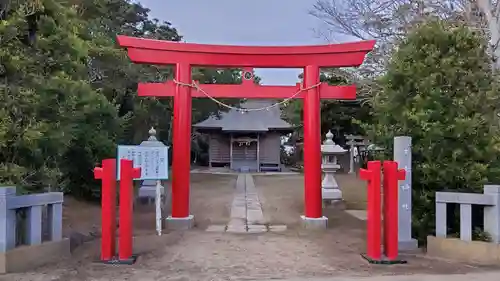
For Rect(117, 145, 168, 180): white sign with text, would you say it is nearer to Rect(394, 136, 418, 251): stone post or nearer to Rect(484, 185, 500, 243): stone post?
Rect(394, 136, 418, 251): stone post

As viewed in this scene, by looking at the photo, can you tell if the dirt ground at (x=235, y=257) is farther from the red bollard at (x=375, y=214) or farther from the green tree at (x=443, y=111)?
the green tree at (x=443, y=111)

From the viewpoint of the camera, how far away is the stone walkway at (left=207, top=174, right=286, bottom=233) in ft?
30.2

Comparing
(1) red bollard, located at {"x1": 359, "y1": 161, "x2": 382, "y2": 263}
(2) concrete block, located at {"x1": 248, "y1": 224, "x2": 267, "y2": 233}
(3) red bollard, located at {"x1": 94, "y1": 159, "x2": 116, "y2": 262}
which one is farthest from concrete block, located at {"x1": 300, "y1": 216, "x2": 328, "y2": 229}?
(3) red bollard, located at {"x1": 94, "y1": 159, "x2": 116, "y2": 262}

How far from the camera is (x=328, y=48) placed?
368 inches

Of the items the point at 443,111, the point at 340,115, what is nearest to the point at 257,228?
the point at 443,111

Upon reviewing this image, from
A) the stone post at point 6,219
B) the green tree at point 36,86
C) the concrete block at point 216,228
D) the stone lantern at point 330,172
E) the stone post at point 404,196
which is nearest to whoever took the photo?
the stone post at point 6,219

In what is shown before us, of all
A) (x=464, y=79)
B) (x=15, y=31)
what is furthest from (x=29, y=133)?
(x=464, y=79)

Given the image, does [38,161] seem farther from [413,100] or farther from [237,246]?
[413,100]

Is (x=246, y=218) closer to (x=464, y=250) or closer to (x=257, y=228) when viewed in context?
(x=257, y=228)

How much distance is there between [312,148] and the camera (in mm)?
9352

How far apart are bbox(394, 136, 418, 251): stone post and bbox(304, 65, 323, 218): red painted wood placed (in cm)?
217

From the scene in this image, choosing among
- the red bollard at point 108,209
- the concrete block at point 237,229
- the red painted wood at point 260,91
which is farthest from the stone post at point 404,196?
the red bollard at point 108,209

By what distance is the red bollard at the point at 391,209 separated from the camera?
6.46 m

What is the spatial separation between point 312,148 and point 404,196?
2470mm
